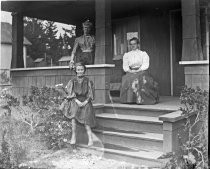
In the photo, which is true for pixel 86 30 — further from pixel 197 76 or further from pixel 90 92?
pixel 197 76

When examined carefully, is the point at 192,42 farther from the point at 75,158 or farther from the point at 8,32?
the point at 8,32

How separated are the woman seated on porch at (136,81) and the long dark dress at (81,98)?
0.57 m

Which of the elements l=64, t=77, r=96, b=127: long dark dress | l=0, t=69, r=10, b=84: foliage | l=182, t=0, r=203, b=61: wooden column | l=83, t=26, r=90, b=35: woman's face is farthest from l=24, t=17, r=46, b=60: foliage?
l=182, t=0, r=203, b=61: wooden column

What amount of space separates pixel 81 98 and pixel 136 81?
0.84 metres

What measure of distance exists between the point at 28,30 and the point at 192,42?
261 cm

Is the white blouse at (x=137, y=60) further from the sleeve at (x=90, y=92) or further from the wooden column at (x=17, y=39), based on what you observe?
the wooden column at (x=17, y=39)

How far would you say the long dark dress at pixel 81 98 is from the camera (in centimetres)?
427

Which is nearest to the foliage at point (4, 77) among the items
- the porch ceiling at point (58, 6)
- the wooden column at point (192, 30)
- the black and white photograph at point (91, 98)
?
the black and white photograph at point (91, 98)

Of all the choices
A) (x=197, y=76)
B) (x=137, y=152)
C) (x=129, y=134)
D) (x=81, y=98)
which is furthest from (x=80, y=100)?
(x=197, y=76)

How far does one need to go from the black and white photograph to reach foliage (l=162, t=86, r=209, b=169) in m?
0.01

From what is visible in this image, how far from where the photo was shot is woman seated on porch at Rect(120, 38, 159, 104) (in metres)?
4.34

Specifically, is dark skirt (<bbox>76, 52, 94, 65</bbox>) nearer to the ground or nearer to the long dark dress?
the long dark dress

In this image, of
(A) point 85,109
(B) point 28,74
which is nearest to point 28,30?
(B) point 28,74

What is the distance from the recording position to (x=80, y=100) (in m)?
4.30
